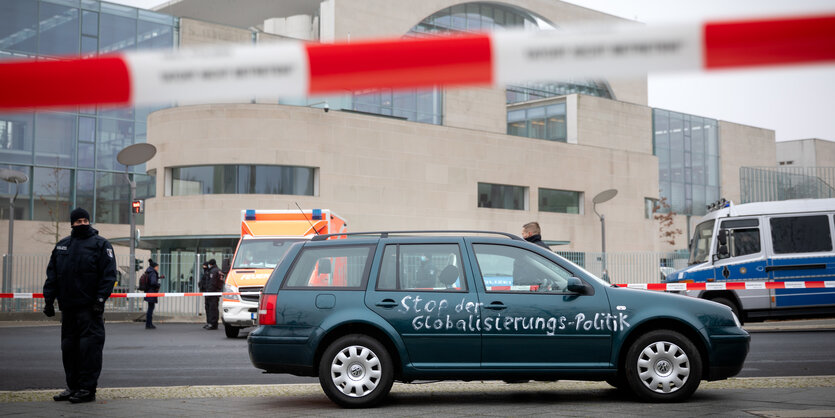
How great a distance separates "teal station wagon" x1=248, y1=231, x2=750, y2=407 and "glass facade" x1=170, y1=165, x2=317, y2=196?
28.5 m

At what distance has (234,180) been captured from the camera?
36.3 m

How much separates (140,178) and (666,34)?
4718 cm

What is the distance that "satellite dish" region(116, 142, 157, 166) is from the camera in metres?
28.0

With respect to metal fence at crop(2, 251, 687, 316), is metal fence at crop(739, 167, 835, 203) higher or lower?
higher

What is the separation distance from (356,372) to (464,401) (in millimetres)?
1148

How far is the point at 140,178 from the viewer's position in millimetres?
48000

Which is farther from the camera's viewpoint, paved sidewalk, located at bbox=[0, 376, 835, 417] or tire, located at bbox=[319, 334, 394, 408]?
tire, located at bbox=[319, 334, 394, 408]

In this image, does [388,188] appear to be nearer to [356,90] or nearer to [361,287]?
[361,287]

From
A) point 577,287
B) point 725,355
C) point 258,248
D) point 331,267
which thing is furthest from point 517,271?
point 258,248

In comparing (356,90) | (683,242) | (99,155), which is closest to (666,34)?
(356,90)

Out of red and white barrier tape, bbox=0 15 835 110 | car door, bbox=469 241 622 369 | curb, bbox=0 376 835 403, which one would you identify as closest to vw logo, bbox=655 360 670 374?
car door, bbox=469 241 622 369

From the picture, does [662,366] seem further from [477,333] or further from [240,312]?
[240,312]

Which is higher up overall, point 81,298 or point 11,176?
point 11,176

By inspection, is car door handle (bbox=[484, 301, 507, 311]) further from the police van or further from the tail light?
the police van
